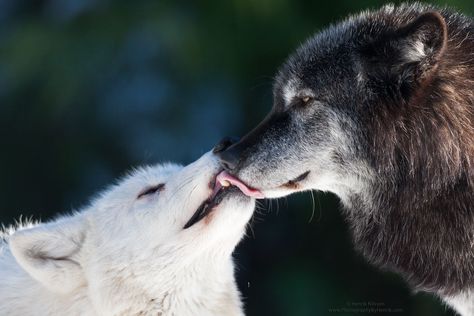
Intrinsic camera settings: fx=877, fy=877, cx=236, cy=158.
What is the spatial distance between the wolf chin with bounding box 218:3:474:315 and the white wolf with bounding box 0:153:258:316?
171 mm

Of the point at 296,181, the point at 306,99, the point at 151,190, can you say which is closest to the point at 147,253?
the point at 151,190

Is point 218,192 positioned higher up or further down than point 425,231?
higher up

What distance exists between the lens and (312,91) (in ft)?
11.6

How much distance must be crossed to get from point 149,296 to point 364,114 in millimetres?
1087

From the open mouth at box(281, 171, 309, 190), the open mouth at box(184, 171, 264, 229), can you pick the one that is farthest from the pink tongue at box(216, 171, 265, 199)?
the open mouth at box(281, 171, 309, 190)

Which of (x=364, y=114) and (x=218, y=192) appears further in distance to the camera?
(x=364, y=114)

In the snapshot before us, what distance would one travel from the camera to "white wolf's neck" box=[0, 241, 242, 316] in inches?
128

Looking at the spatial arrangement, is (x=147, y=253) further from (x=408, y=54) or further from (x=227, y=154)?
(x=408, y=54)

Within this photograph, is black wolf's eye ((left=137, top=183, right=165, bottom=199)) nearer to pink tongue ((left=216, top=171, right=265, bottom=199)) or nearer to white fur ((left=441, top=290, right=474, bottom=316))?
pink tongue ((left=216, top=171, right=265, bottom=199))

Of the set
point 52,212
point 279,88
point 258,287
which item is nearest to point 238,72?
point 258,287

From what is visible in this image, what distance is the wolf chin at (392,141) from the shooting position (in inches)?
131

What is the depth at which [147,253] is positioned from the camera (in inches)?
128

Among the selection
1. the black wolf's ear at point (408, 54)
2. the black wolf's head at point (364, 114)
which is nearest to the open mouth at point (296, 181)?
the black wolf's head at point (364, 114)

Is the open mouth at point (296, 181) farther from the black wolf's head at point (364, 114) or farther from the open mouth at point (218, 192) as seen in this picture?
the open mouth at point (218, 192)
